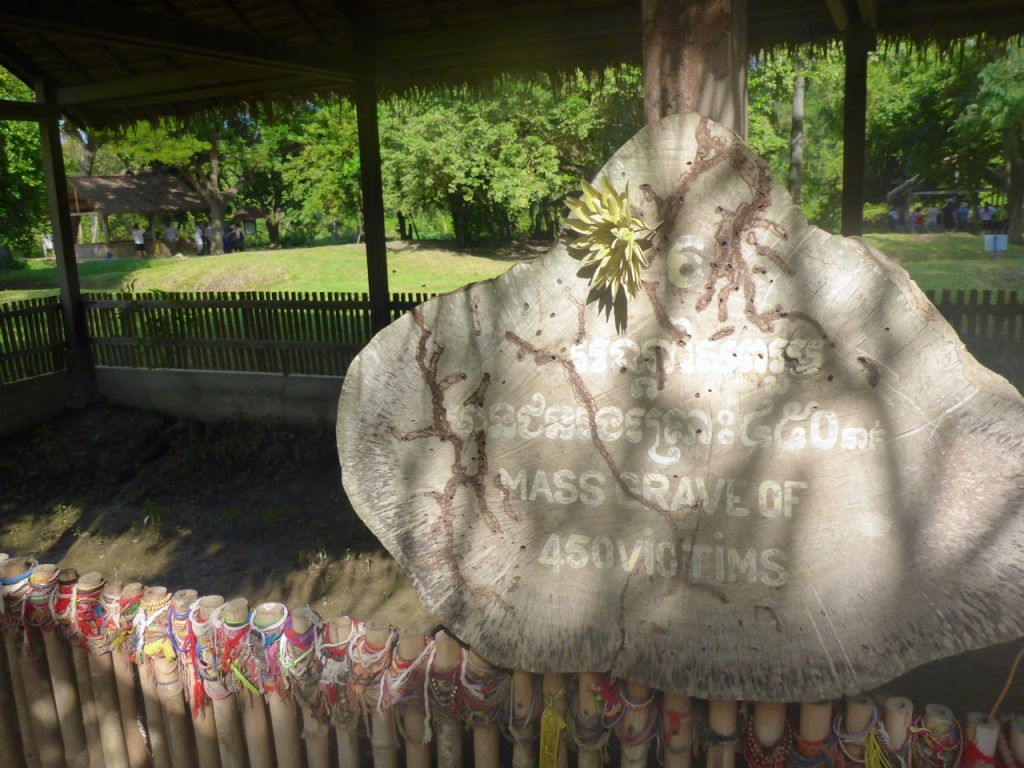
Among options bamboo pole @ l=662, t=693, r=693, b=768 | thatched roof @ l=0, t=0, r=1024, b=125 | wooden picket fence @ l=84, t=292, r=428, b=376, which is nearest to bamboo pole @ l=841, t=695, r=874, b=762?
bamboo pole @ l=662, t=693, r=693, b=768

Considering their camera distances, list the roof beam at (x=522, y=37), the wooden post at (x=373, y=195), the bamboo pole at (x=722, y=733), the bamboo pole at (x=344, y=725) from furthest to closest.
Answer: the wooden post at (x=373, y=195) → the roof beam at (x=522, y=37) → the bamboo pole at (x=344, y=725) → the bamboo pole at (x=722, y=733)

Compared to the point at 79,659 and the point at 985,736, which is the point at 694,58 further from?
the point at 79,659

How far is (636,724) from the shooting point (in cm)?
207

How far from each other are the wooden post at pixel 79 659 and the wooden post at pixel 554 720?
5.12 feet

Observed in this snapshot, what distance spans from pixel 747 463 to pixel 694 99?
912 mm

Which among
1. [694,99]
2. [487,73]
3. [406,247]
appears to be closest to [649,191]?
[694,99]

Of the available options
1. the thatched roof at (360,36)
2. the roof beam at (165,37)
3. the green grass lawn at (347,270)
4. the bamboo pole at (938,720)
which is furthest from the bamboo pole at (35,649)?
the green grass lawn at (347,270)

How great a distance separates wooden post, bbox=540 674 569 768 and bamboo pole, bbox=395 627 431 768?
1.17 feet

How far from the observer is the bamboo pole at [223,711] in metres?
2.46

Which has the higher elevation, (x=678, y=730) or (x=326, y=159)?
(x=326, y=159)

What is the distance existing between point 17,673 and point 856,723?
2.68m

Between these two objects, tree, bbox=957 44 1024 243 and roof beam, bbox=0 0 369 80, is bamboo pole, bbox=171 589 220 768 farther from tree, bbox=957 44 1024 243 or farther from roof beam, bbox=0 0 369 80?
tree, bbox=957 44 1024 243

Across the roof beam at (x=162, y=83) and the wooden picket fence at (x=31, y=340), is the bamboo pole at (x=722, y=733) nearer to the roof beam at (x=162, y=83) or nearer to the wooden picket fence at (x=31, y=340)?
the roof beam at (x=162, y=83)

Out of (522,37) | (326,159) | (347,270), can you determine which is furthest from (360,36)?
(326,159)
